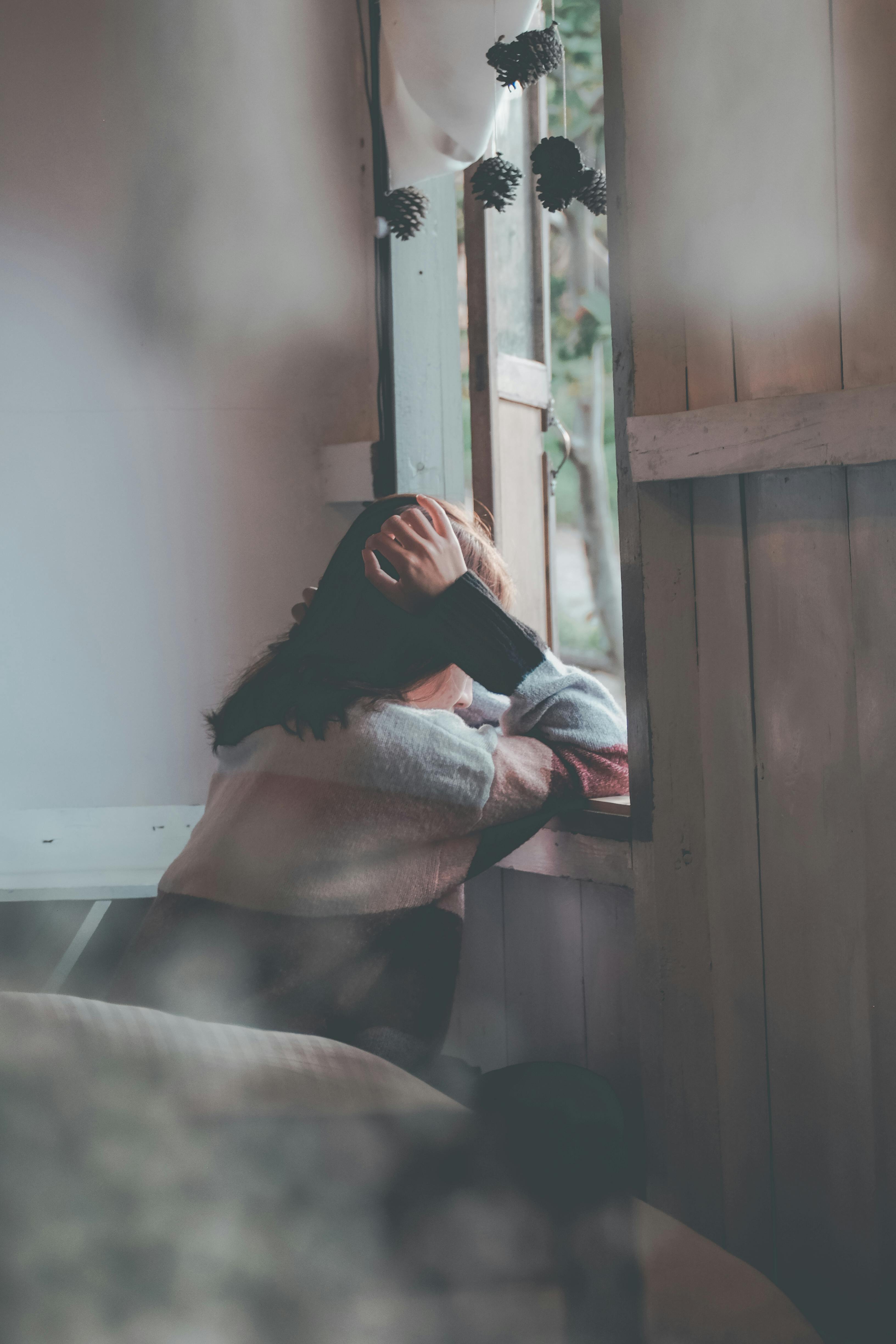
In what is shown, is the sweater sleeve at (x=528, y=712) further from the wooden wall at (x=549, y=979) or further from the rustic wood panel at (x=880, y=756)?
the rustic wood panel at (x=880, y=756)

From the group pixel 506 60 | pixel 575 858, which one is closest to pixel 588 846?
pixel 575 858

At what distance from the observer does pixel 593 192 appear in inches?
50.8

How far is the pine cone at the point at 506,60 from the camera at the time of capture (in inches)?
50.6

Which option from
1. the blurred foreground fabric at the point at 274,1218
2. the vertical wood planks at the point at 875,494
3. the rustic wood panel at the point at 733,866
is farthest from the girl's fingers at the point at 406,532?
the blurred foreground fabric at the point at 274,1218

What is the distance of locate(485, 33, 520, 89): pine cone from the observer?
129cm

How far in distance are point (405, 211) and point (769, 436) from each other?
91 cm

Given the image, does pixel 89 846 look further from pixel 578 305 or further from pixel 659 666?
pixel 578 305

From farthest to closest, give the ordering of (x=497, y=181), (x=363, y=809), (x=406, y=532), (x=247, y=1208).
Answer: (x=497, y=181) < (x=406, y=532) < (x=363, y=809) < (x=247, y=1208)

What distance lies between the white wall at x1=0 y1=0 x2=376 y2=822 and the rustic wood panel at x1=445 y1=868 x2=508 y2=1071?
67 cm

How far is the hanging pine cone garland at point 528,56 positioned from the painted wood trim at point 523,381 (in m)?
0.46

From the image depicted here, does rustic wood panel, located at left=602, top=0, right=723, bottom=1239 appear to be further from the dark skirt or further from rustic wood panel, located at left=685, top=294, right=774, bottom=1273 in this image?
the dark skirt

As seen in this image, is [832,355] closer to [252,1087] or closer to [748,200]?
[748,200]

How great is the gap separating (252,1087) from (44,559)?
143 centimetres

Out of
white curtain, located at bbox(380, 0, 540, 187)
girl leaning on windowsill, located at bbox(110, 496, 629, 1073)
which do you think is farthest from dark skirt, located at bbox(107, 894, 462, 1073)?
white curtain, located at bbox(380, 0, 540, 187)
